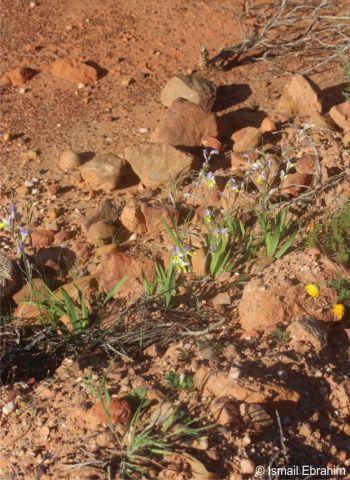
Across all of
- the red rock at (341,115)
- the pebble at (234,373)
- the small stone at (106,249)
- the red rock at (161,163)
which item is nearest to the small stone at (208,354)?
the pebble at (234,373)

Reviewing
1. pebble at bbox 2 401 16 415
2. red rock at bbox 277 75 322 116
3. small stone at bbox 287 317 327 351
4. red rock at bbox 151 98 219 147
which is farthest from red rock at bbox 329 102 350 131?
pebble at bbox 2 401 16 415

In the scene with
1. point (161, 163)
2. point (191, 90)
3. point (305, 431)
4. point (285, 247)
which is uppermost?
point (191, 90)

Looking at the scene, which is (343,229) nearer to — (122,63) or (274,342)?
(274,342)

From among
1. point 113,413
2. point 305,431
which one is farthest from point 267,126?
point 113,413

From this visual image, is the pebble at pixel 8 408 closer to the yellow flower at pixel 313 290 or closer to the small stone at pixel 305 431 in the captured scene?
the small stone at pixel 305 431

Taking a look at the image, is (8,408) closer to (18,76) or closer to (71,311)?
(71,311)

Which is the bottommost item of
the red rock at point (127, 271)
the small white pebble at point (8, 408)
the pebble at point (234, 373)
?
the small white pebble at point (8, 408)
